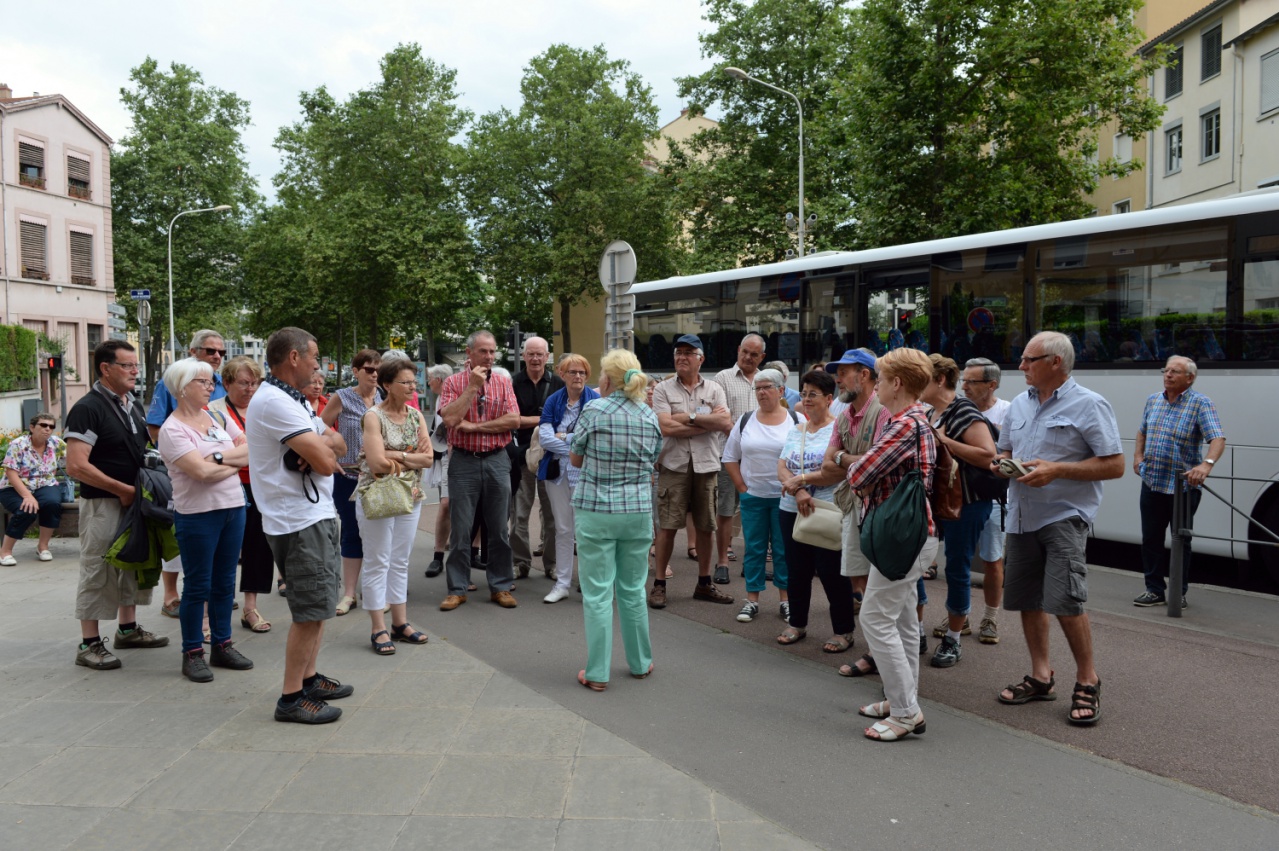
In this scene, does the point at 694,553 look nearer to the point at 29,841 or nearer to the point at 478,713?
the point at 478,713

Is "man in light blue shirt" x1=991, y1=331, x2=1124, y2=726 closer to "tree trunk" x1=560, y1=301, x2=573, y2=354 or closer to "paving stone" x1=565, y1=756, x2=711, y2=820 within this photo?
"paving stone" x1=565, y1=756, x2=711, y2=820

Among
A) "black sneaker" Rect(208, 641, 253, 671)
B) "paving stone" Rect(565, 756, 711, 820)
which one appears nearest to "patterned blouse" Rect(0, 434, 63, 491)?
"black sneaker" Rect(208, 641, 253, 671)

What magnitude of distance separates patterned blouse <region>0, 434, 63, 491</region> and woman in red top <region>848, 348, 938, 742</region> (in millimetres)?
8410

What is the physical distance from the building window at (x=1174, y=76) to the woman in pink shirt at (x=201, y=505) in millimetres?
32731

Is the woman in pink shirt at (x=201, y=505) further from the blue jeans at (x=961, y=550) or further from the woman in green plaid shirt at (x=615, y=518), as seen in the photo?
the blue jeans at (x=961, y=550)

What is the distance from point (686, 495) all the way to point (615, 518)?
2.19 metres

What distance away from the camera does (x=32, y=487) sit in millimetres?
9500

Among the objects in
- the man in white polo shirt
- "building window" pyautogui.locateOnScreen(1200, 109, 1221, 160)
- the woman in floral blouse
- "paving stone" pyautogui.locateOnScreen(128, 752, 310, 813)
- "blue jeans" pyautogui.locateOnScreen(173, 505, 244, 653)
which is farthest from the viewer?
"building window" pyautogui.locateOnScreen(1200, 109, 1221, 160)

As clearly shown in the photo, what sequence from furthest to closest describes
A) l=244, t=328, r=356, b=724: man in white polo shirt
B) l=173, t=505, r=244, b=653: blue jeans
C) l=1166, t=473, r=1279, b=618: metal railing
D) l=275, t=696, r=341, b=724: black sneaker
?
l=1166, t=473, r=1279, b=618: metal railing, l=173, t=505, r=244, b=653: blue jeans, l=275, t=696, r=341, b=724: black sneaker, l=244, t=328, r=356, b=724: man in white polo shirt

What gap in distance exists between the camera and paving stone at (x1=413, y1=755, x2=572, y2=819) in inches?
150

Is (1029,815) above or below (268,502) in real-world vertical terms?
below

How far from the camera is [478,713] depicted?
4.94 metres

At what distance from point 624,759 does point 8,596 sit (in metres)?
6.12

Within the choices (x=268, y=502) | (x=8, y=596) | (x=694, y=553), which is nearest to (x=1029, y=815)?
(x=268, y=502)
